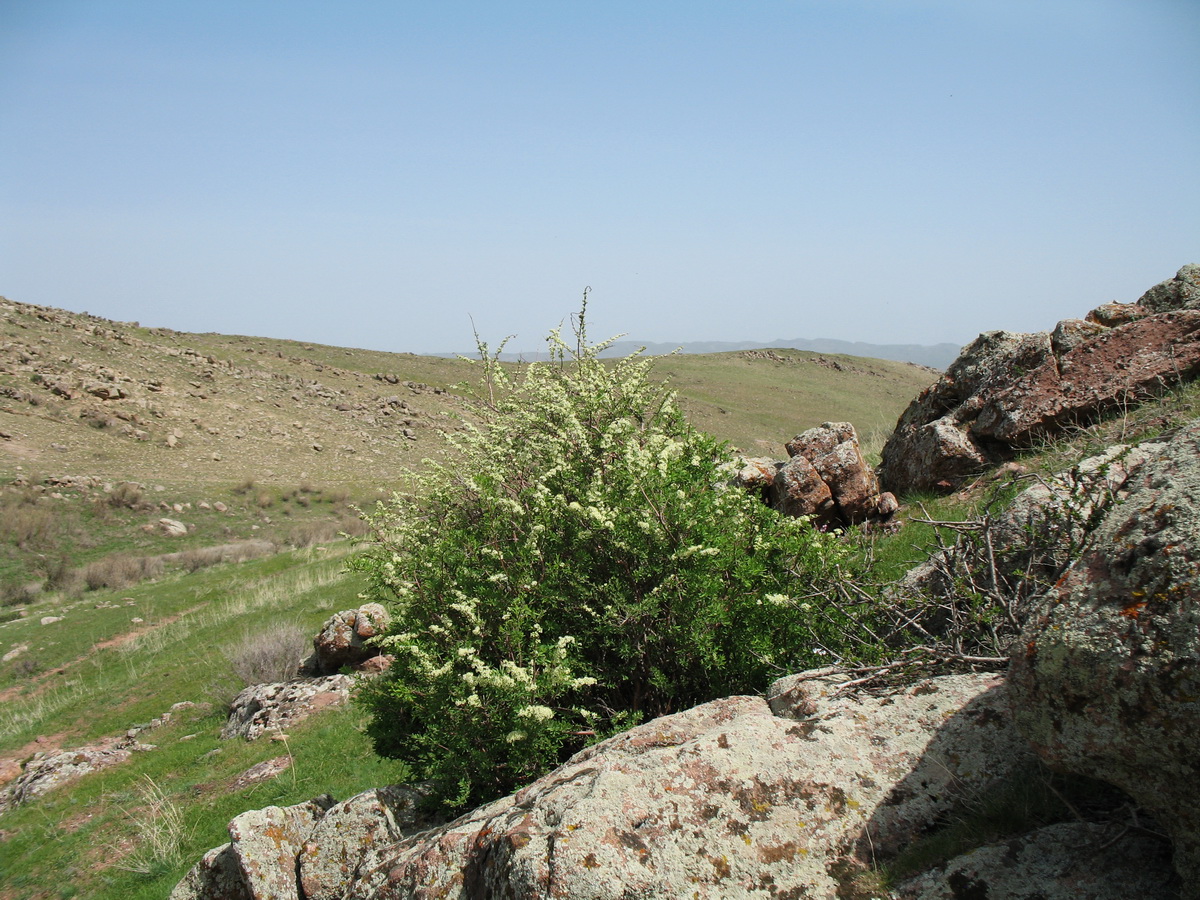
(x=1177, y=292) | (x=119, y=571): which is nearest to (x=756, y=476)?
(x=1177, y=292)

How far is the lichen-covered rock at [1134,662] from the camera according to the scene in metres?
2.39

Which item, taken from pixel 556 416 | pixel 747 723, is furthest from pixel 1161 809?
pixel 556 416

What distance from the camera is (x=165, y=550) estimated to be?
26734mm

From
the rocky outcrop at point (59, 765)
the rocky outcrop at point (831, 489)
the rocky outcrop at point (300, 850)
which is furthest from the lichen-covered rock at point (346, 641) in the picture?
the rocky outcrop at point (831, 489)

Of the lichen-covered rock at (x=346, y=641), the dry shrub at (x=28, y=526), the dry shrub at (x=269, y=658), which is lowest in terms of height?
the dry shrub at (x=269, y=658)

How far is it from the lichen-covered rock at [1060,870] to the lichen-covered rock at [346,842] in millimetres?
3931

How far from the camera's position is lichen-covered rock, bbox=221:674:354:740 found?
11914mm

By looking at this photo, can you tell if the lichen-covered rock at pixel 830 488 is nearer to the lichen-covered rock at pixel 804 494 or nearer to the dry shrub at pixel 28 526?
the lichen-covered rock at pixel 804 494

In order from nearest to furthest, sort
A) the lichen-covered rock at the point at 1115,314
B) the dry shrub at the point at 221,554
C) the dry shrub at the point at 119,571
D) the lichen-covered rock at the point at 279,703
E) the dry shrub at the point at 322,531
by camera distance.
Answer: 1. the lichen-covered rock at the point at 1115,314
2. the lichen-covered rock at the point at 279,703
3. the dry shrub at the point at 119,571
4. the dry shrub at the point at 221,554
5. the dry shrub at the point at 322,531

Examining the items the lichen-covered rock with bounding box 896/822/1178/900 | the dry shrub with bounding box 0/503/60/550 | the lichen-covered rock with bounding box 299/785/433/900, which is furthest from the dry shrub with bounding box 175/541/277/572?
the lichen-covered rock with bounding box 896/822/1178/900

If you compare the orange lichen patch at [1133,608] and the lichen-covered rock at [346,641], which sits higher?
the orange lichen patch at [1133,608]

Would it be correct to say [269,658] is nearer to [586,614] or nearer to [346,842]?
[346,842]

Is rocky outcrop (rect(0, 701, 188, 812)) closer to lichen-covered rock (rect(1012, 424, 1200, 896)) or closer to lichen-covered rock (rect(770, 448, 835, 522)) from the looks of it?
lichen-covered rock (rect(770, 448, 835, 522))

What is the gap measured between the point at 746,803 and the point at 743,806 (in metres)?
0.02
